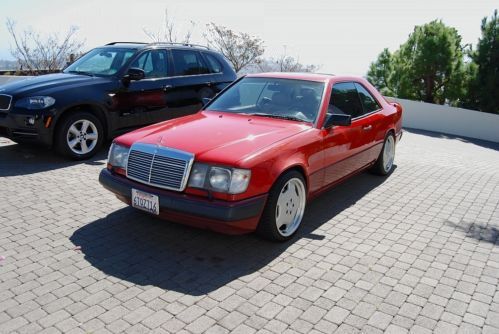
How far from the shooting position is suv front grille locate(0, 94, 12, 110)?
650cm

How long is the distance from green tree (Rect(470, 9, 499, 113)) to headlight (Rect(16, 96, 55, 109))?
1648cm

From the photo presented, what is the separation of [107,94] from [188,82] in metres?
1.70

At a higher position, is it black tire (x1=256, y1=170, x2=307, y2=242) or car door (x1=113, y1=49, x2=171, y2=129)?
car door (x1=113, y1=49, x2=171, y2=129)

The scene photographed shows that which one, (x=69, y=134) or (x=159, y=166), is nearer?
(x=159, y=166)

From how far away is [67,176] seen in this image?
6176mm

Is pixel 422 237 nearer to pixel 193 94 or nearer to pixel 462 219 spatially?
pixel 462 219

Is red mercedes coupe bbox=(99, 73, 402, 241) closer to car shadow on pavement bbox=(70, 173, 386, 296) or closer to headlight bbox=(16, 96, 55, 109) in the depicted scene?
car shadow on pavement bbox=(70, 173, 386, 296)

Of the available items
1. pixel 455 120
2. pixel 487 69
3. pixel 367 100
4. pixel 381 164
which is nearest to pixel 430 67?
pixel 487 69

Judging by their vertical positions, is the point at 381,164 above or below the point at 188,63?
below

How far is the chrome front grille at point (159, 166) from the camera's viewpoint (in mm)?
3867

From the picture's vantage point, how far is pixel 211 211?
3.67m

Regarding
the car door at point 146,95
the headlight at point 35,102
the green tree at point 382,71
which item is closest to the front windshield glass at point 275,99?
the car door at point 146,95

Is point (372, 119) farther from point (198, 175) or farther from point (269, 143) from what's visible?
point (198, 175)

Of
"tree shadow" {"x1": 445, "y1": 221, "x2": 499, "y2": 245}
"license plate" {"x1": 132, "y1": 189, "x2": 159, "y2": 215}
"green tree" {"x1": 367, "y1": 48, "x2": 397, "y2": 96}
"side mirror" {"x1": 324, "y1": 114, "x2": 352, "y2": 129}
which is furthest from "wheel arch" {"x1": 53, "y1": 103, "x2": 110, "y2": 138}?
"green tree" {"x1": 367, "y1": 48, "x2": 397, "y2": 96}
